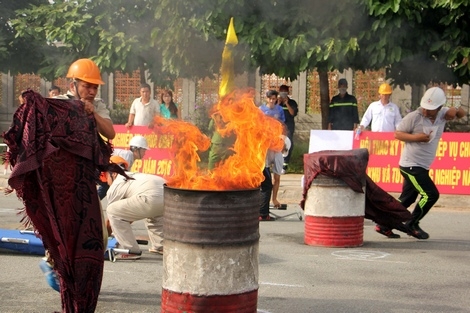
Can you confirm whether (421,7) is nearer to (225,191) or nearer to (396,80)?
(396,80)

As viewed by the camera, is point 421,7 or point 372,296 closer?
point 372,296

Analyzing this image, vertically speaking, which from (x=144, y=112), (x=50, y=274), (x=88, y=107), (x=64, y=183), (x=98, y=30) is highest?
(x=98, y=30)

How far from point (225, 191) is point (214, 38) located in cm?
864

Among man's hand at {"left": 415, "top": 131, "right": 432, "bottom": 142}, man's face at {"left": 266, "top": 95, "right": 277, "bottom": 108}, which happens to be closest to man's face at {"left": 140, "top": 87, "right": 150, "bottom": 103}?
man's face at {"left": 266, "top": 95, "right": 277, "bottom": 108}

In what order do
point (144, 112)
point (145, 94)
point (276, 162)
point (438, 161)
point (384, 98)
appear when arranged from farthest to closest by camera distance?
point (144, 112)
point (145, 94)
point (384, 98)
point (438, 161)
point (276, 162)

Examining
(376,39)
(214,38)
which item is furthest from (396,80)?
(214,38)

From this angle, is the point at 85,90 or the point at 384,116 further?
the point at 384,116

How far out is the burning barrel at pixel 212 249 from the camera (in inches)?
206

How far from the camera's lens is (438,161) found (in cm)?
1399

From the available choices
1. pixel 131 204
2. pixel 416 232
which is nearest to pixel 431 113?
pixel 416 232

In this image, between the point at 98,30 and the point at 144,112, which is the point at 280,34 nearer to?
the point at 144,112

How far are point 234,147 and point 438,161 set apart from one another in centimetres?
881

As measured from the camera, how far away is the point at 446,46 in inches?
546

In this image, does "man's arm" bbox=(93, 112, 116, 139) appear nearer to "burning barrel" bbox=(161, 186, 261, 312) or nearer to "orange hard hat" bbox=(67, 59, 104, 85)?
"orange hard hat" bbox=(67, 59, 104, 85)
